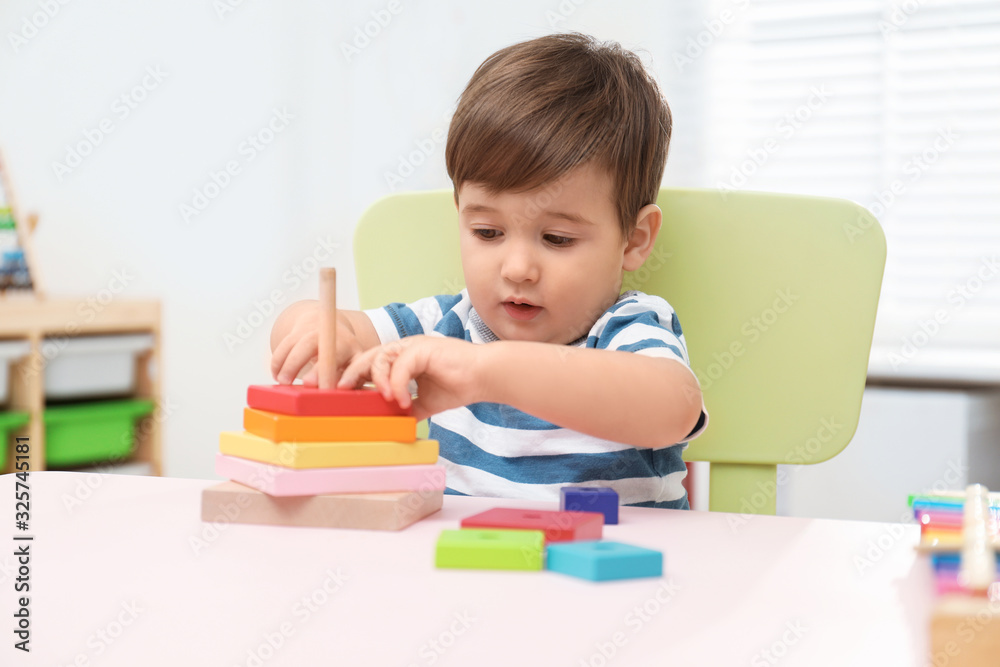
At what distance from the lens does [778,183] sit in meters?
2.21

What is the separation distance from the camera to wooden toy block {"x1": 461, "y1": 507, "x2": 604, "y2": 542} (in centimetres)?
50

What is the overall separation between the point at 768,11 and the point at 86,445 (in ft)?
6.54

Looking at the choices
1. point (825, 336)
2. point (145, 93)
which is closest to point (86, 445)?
point (145, 93)

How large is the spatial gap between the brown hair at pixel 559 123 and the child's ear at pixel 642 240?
0.05 feet

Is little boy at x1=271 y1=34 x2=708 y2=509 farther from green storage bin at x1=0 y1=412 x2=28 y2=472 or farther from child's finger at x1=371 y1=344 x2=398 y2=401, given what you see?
green storage bin at x1=0 y1=412 x2=28 y2=472

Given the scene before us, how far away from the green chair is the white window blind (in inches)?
50.9

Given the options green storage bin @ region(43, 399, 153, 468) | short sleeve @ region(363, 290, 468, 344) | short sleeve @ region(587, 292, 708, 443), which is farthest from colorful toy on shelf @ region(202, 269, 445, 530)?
green storage bin @ region(43, 399, 153, 468)

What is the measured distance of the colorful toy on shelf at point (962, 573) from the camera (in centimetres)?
28

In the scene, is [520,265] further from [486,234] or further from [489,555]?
[489,555]

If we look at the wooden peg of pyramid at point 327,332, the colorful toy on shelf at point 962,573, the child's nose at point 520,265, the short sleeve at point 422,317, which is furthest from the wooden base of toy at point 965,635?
the short sleeve at point 422,317

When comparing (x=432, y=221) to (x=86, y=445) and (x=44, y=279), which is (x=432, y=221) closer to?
(x=86, y=445)

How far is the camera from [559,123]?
0.85 meters

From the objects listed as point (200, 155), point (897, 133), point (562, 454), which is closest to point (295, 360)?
point (562, 454)

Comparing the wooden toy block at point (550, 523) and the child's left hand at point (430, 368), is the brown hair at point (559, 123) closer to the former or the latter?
the child's left hand at point (430, 368)
